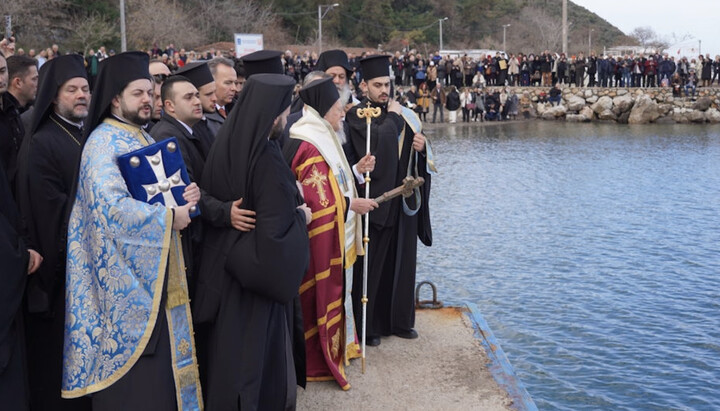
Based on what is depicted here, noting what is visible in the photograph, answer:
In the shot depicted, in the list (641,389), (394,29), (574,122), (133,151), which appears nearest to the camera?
(133,151)

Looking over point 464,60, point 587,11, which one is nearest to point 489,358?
point 464,60

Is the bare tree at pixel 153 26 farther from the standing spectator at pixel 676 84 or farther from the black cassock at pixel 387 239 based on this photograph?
the black cassock at pixel 387 239

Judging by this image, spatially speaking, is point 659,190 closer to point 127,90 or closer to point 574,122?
point 127,90

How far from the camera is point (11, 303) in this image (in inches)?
158

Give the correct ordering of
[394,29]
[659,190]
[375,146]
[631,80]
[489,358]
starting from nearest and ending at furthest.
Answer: [489,358] < [375,146] < [659,190] < [631,80] < [394,29]

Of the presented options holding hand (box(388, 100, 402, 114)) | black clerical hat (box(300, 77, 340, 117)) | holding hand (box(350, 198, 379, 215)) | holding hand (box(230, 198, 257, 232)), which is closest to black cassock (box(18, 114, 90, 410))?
holding hand (box(230, 198, 257, 232))

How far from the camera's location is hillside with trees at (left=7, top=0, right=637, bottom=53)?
134ft

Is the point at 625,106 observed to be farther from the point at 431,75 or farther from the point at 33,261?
the point at 33,261

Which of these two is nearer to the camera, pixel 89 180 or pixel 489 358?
pixel 89 180

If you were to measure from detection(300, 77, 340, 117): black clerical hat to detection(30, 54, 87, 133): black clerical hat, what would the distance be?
1.50 m

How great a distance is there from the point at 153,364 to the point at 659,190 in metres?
14.9

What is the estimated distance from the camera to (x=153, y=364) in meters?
4.16

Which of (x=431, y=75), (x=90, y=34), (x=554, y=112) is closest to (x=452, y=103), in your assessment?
(x=431, y=75)

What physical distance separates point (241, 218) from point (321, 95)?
1768 millimetres
